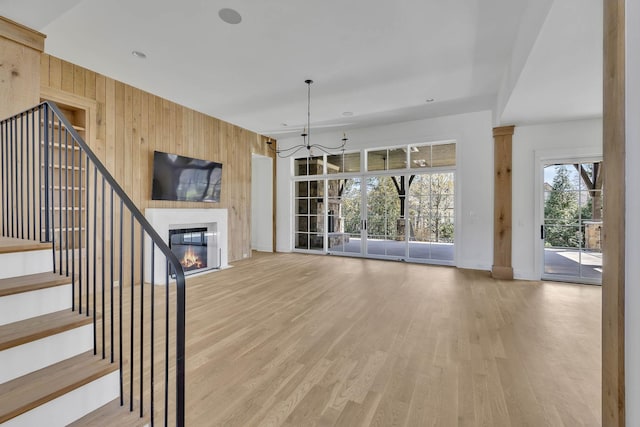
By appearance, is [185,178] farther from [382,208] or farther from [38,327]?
[382,208]

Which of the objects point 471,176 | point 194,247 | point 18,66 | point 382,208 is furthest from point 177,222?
point 471,176

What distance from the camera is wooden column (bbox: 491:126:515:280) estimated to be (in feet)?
16.3

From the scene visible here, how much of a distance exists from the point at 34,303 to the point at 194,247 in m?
3.73

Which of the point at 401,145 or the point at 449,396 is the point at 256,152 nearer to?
the point at 401,145

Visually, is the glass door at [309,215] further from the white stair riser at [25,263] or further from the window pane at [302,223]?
the white stair riser at [25,263]

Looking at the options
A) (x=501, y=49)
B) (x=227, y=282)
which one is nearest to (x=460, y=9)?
(x=501, y=49)

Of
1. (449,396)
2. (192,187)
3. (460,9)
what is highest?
(460,9)

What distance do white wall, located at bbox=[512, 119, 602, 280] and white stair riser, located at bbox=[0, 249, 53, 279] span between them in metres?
5.99

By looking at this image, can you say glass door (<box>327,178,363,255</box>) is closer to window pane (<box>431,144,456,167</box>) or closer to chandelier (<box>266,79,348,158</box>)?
chandelier (<box>266,79,348,158</box>)

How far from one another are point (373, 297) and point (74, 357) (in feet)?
10.2

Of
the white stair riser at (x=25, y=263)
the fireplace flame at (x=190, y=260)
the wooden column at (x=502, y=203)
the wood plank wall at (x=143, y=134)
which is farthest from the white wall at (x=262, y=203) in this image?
the white stair riser at (x=25, y=263)

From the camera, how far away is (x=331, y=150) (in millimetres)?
7098

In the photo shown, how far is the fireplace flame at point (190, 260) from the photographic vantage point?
5.16m

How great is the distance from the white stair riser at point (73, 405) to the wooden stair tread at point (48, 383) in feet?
0.14
